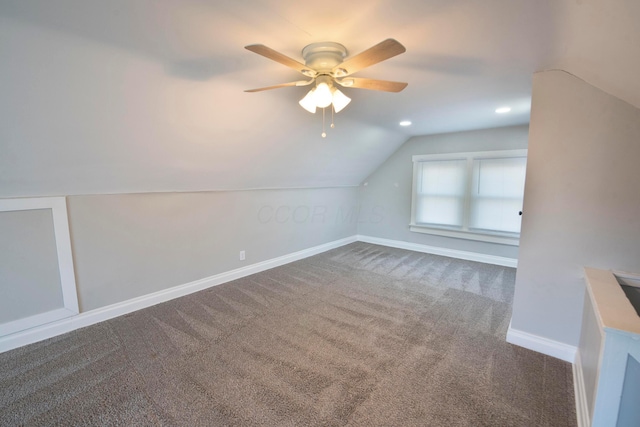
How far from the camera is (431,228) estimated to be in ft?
16.2

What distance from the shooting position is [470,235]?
453 cm

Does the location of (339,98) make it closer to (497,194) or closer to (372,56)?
(372,56)

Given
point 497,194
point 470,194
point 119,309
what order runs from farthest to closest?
point 470,194
point 497,194
point 119,309

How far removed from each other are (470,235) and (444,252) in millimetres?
548

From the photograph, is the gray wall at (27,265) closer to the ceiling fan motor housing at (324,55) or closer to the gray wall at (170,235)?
the gray wall at (170,235)

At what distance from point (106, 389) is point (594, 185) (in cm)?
366

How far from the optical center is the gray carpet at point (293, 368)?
5.17ft

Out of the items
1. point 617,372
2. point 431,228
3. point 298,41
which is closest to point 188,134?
point 298,41

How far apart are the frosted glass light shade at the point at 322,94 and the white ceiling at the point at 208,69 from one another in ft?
0.90

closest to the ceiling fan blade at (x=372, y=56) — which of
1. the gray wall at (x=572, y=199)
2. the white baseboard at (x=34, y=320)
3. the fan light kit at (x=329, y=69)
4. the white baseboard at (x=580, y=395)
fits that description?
the fan light kit at (x=329, y=69)

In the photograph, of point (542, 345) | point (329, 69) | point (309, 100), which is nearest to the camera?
point (329, 69)

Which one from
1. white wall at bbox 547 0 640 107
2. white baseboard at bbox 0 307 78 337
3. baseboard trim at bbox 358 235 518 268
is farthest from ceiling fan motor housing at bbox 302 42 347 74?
baseboard trim at bbox 358 235 518 268

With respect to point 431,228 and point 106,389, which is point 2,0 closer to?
point 106,389

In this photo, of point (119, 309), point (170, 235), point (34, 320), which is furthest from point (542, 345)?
point (34, 320)
